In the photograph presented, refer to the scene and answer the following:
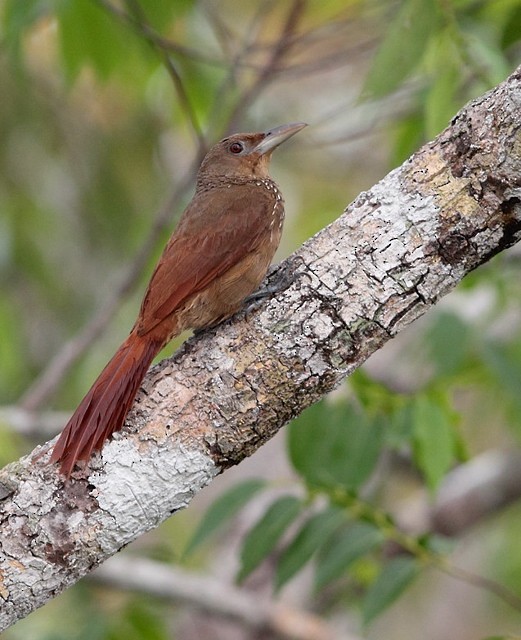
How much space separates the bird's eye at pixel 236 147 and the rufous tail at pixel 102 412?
1.25 m

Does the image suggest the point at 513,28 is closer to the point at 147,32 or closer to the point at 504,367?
the point at 504,367

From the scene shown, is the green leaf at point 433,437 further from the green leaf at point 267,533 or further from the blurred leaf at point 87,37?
the blurred leaf at point 87,37

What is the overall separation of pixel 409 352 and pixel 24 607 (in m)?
2.97

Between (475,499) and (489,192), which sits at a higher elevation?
(475,499)

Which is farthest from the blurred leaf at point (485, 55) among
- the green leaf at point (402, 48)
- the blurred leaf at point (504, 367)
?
the blurred leaf at point (504, 367)

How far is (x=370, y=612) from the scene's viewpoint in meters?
2.80

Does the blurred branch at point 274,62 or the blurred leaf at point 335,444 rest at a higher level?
the blurred branch at point 274,62

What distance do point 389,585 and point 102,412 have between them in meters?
1.11

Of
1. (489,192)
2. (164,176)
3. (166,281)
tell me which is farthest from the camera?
(164,176)

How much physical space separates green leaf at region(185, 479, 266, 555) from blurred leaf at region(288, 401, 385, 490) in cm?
16

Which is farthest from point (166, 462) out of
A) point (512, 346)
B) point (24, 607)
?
point (512, 346)

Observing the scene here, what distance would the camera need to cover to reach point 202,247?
9.20 ft

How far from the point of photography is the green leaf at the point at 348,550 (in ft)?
9.47

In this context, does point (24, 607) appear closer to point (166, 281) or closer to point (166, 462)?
point (166, 462)
